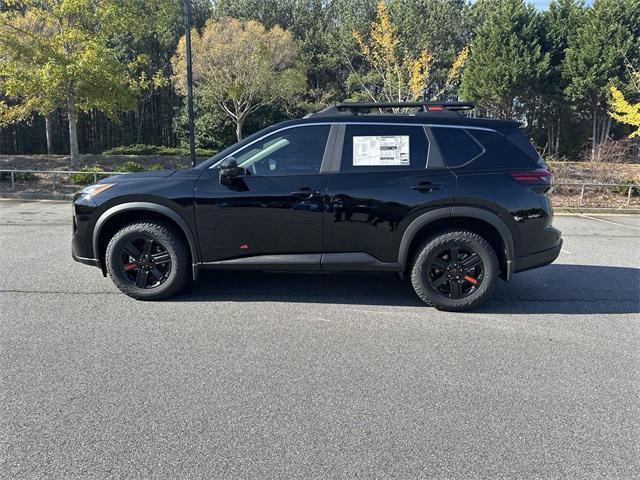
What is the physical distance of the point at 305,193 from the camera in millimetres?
4641

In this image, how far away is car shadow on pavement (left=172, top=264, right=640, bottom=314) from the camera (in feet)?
16.6

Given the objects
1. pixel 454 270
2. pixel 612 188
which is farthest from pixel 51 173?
pixel 612 188

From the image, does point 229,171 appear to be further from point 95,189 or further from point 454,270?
point 454,270

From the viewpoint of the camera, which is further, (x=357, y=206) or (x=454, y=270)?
(x=454, y=270)

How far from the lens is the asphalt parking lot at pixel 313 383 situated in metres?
2.58

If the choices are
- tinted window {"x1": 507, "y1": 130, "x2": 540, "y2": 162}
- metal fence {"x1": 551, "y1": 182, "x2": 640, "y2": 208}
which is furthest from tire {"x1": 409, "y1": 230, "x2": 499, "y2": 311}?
metal fence {"x1": 551, "y1": 182, "x2": 640, "y2": 208}

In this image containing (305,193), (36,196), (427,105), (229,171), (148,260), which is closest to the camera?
(229,171)

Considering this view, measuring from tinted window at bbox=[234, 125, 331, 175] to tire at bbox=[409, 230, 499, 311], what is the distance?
139 centimetres

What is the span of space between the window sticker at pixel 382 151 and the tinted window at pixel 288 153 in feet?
1.18

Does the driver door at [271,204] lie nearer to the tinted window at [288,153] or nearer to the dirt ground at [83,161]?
the tinted window at [288,153]

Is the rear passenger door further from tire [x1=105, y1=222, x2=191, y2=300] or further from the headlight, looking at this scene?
the headlight

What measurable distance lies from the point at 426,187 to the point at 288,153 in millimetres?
1386

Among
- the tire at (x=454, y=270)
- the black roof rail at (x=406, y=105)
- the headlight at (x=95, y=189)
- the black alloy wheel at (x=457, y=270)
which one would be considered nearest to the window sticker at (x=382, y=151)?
the black roof rail at (x=406, y=105)

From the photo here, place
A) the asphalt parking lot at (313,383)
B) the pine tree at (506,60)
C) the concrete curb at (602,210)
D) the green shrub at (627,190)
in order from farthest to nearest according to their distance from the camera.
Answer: the pine tree at (506,60)
the green shrub at (627,190)
the concrete curb at (602,210)
the asphalt parking lot at (313,383)
